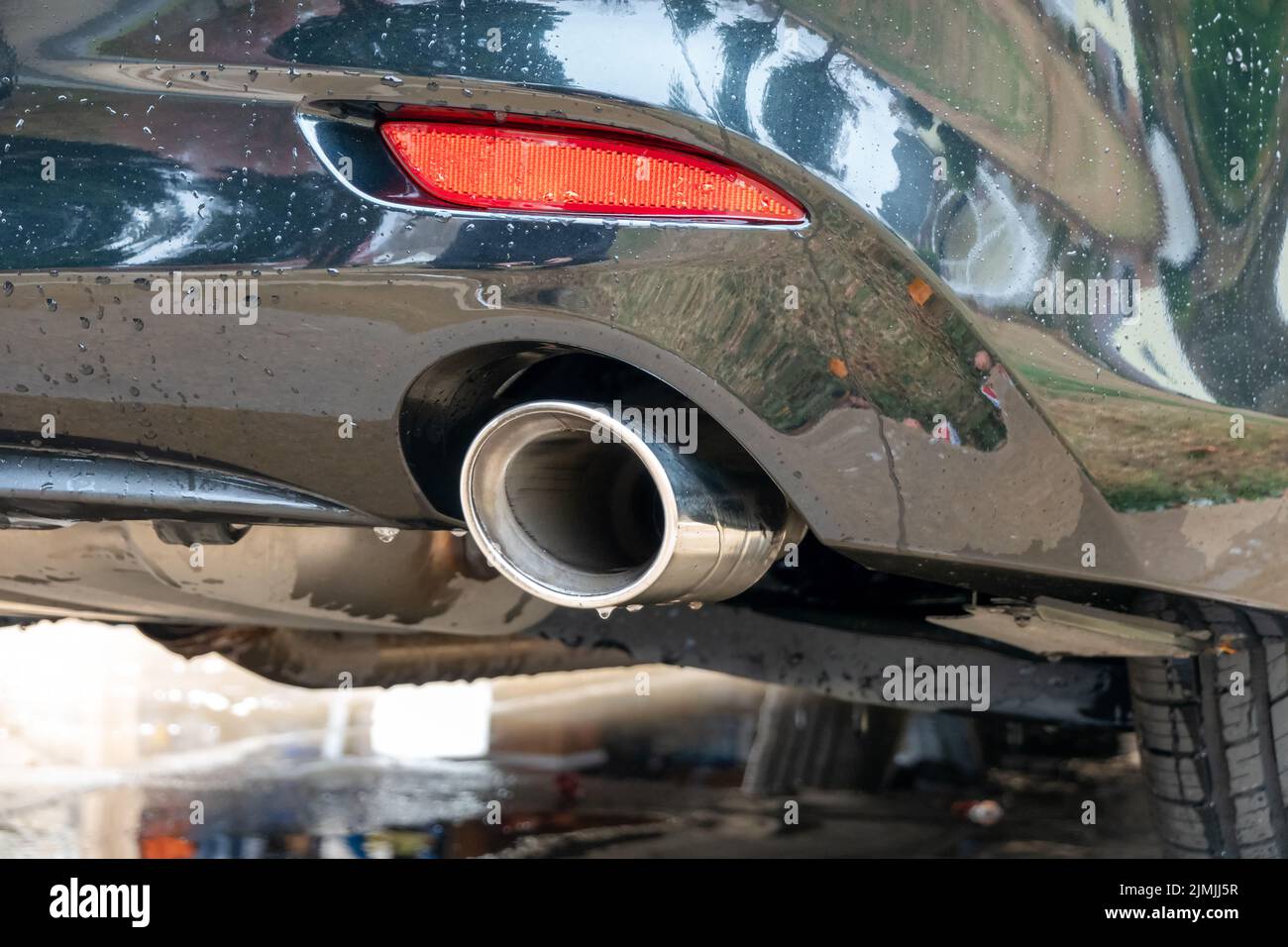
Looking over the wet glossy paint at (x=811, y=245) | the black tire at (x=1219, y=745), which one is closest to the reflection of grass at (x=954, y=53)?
the wet glossy paint at (x=811, y=245)

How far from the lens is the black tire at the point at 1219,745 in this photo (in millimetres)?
1990

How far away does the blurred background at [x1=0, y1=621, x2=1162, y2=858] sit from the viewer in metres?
3.18

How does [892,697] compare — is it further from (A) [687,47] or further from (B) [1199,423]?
(A) [687,47]

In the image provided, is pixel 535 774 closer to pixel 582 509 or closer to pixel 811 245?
pixel 582 509

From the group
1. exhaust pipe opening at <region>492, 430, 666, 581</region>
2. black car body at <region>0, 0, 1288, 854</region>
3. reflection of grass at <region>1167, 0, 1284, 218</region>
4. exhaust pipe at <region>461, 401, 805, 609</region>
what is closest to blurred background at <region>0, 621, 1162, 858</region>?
exhaust pipe opening at <region>492, 430, 666, 581</region>

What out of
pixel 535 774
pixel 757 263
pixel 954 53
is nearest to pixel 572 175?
pixel 757 263

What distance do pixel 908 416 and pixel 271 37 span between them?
0.77 metres

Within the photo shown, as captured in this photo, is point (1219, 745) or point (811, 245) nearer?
point (811, 245)

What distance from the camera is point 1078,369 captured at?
1480 millimetres

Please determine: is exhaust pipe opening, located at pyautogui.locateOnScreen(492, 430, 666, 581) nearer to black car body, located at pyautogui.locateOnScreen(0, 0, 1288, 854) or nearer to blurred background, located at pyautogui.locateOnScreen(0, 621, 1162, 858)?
black car body, located at pyautogui.locateOnScreen(0, 0, 1288, 854)

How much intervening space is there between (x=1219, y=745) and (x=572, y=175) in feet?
4.16

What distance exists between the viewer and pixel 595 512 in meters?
1.78
